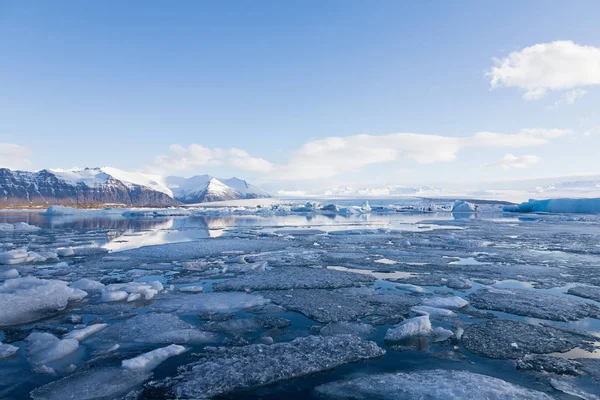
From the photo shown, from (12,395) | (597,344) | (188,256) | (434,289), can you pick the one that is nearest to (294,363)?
(12,395)

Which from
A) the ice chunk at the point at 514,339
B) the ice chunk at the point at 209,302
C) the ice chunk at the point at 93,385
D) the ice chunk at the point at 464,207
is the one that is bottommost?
the ice chunk at the point at 514,339

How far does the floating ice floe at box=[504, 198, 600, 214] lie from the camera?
37281 mm

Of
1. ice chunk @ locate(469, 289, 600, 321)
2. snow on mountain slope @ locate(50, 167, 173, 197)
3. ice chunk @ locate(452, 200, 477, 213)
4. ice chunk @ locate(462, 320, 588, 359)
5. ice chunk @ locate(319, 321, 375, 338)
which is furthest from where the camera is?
snow on mountain slope @ locate(50, 167, 173, 197)

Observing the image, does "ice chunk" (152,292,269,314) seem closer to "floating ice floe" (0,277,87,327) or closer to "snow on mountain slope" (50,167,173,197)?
"floating ice floe" (0,277,87,327)

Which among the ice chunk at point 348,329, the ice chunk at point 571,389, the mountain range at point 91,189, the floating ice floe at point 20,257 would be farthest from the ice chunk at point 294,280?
the mountain range at point 91,189

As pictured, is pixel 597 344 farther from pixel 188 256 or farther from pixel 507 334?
pixel 188 256

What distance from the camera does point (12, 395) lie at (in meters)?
2.70

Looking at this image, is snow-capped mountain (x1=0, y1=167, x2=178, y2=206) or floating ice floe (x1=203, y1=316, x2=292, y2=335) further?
snow-capped mountain (x1=0, y1=167, x2=178, y2=206)

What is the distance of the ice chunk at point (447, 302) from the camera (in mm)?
5027

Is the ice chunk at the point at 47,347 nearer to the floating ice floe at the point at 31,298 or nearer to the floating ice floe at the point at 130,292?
the floating ice floe at the point at 31,298

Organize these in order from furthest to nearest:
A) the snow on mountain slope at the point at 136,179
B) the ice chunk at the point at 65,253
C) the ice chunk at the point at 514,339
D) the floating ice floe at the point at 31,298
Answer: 1. the snow on mountain slope at the point at 136,179
2. the ice chunk at the point at 65,253
3. the floating ice floe at the point at 31,298
4. the ice chunk at the point at 514,339

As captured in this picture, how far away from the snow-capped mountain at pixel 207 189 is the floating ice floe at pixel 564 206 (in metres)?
108

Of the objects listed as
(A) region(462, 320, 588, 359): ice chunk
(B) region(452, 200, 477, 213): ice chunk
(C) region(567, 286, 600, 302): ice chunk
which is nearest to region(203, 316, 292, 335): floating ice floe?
(A) region(462, 320, 588, 359): ice chunk

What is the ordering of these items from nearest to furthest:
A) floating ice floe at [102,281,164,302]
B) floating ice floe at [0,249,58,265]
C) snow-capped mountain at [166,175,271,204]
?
floating ice floe at [102,281,164,302] → floating ice floe at [0,249,58,265] → snow-capped mountain at [166,175,271,204]
